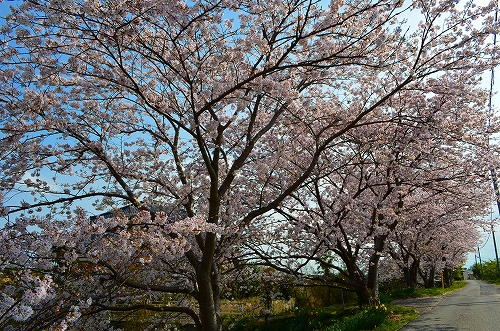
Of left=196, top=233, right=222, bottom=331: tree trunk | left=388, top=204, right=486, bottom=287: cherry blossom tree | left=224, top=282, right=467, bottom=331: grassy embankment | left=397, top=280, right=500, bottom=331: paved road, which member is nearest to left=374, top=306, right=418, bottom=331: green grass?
left=224, top=282, right=467, bottom=331: grassy embankment

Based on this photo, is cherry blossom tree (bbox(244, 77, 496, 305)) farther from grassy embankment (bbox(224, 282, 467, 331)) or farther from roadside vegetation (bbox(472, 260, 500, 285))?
roadside vegetation (bbox(472, 260, 500, 285))

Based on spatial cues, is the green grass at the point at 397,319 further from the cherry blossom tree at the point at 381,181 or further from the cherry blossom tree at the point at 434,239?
the cherry blossom tree at the point at 434,239

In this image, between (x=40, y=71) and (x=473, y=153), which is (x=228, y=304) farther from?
(x=40, y=71)

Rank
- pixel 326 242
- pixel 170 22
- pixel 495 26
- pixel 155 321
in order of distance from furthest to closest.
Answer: pixel 326 242
pixel 155 321
pixel 495 26
pixel 170 22

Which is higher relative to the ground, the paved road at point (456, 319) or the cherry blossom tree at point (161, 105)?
the cherry blossom tree at point (161, 105)

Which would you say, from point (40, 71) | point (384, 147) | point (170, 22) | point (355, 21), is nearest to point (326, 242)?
point (384, 147)

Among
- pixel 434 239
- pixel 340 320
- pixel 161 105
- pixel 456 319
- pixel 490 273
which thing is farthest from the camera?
pixel 490 273

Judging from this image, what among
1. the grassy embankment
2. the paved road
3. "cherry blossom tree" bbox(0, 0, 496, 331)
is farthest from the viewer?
the paved road

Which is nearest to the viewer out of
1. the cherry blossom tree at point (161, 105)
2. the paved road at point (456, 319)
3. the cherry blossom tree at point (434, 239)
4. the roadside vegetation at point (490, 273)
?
the cherry blossom tree at point (161, 105)

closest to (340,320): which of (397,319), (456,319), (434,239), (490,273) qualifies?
(397,319)

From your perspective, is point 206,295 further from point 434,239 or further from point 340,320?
point 434,239

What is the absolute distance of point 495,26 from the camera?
6.08 metres

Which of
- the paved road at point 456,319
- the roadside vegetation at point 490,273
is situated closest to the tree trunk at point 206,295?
the paved road at point 456,319

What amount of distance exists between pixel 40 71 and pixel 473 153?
950 cm
